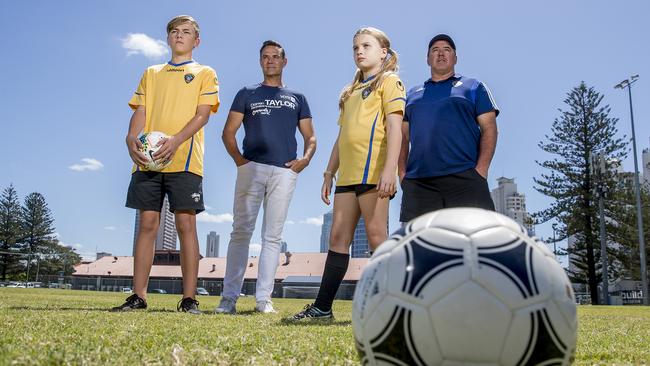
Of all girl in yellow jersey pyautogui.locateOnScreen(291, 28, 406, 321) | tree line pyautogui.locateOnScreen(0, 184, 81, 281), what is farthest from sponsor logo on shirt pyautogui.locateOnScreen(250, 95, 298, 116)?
tree line pyautogui.locateOnScreen(0, 184, 81, 281)

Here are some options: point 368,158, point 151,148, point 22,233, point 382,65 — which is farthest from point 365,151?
point 22,233

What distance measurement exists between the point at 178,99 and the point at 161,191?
3.26 feet

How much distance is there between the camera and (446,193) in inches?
164

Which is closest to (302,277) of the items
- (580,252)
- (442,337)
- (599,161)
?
(580,252)

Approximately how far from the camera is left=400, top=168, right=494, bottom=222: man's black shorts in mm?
4086

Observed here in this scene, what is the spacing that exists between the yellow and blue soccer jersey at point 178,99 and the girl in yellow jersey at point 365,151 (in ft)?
5.22

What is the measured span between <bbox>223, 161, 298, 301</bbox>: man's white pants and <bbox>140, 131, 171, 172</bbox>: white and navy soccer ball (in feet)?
3.25

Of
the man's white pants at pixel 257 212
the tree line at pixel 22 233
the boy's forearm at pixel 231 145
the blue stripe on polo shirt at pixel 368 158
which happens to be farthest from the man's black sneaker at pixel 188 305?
the tree line at pixel 22 233

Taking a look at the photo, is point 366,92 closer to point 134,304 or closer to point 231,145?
point 231,145

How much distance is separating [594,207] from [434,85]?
37.4m

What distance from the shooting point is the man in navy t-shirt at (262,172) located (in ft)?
19.4

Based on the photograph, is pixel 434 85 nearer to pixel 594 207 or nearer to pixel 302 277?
pixel 594 207

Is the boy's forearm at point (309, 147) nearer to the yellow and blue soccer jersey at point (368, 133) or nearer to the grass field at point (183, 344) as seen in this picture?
the yellow and blue soccer jersey at point (368, 133)

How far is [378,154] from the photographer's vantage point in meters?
4.64
